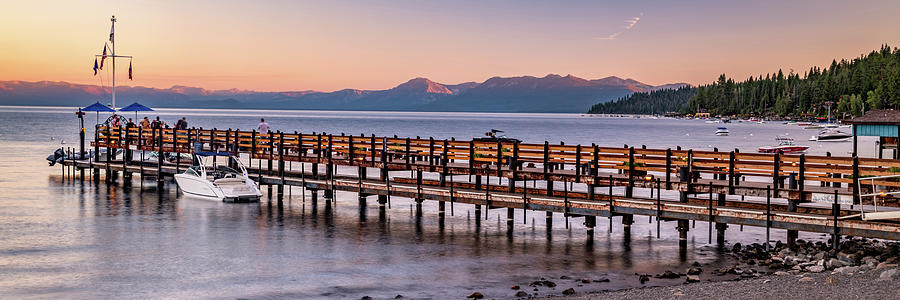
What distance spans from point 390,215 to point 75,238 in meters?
13.7

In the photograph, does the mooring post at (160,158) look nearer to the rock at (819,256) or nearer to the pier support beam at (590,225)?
the pier support beam at (590,225)

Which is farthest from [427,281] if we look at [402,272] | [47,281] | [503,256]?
[47,281]

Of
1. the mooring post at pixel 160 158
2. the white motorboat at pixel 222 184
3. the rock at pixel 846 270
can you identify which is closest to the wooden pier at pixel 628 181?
the white motorboat at pixel 222 184

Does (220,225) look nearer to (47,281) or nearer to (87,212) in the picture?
(87,212)

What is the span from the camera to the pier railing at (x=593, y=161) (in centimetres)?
2720

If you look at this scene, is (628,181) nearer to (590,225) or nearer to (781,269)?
(590,225)

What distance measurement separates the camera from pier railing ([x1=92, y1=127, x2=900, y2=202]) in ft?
89.2

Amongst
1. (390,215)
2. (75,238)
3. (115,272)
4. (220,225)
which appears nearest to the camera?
(115,272)

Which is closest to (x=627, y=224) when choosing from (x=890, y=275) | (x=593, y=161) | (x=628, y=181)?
(x=628, y=181)

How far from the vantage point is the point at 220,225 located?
3725 centimetres

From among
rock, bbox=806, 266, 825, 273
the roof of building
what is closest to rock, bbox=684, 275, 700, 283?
rock, bbox=806, 266, 825, 273

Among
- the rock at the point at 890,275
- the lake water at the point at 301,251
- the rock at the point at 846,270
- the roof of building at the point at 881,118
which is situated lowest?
the lake water at the point at 301,251

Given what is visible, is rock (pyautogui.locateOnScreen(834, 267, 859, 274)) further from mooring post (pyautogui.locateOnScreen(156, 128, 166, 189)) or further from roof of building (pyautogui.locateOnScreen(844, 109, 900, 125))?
mooring post (pyautogui.locateOnScreen(156, 128, 166, 189))

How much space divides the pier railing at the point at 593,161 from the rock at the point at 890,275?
4.28m
